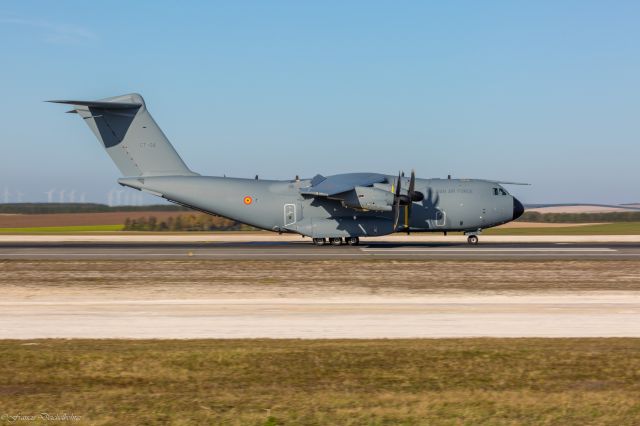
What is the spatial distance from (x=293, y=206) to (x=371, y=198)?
5.14 metres

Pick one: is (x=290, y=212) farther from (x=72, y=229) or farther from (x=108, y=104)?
(x=72, y=229)

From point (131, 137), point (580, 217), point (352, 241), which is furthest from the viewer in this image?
point (580, 217)

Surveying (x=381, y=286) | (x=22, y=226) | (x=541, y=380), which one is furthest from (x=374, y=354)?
(x=22, y=226)

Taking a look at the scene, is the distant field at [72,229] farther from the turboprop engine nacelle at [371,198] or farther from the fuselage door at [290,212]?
the turboprop engine nacelle at [371,198]

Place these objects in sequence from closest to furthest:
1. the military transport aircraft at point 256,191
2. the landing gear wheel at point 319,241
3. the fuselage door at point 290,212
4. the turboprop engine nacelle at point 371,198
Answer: the turboprop engine nacelle at point 371,198 → the military transport aircraft at point 256,191 → the fuselage door at point 290,212 → the landing gear wheel at point 319,241

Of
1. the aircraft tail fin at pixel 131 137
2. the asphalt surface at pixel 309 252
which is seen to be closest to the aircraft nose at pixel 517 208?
the asphalt surface at pixel 309 252

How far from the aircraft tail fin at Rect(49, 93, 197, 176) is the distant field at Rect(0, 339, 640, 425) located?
109 ft

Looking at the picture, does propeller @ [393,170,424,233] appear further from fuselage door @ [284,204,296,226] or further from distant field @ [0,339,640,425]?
distant field @ [0,339,640,425]

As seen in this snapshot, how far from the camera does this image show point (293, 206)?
48.2 metres

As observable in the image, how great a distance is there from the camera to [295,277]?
30.2 meters

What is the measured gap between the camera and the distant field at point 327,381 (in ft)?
34.8

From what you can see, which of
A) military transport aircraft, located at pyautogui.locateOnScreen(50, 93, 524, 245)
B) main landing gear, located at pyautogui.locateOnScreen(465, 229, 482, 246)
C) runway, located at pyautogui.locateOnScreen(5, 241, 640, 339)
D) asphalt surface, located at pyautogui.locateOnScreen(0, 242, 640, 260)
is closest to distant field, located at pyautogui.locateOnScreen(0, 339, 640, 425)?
runway, located at pyautogui.locateOnScreen(5, 241, 640, 339)

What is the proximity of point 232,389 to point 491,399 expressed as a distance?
13.0 feet

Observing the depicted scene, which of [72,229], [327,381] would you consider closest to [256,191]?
[327,381]
